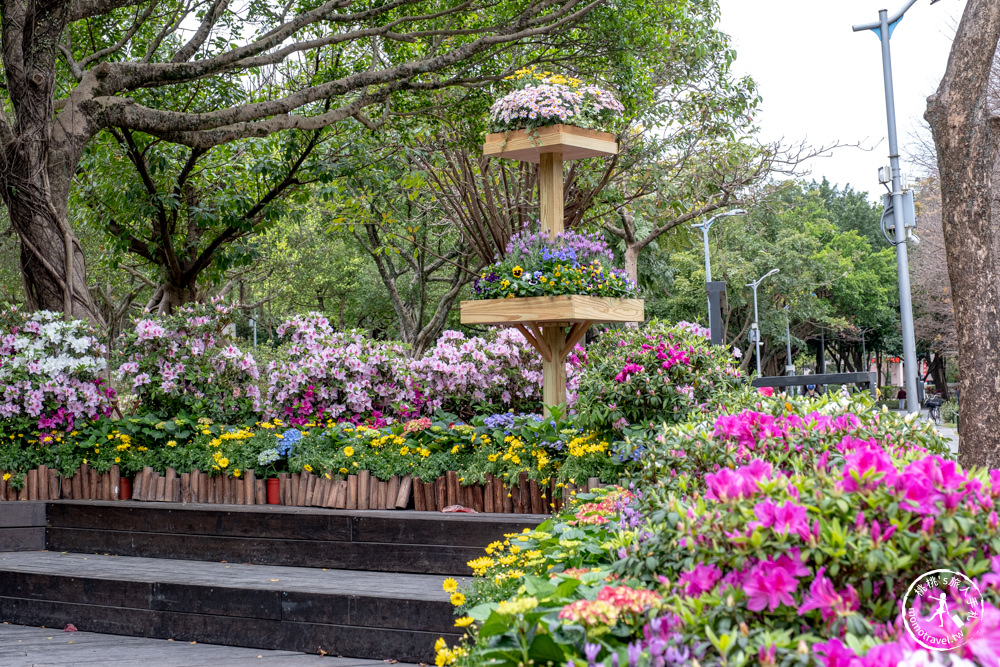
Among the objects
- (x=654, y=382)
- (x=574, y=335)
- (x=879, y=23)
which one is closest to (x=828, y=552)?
(x=654, y=382)

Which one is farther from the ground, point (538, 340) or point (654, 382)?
point (538, 340)

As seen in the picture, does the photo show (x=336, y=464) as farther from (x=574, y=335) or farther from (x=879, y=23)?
(x=879, y=23)

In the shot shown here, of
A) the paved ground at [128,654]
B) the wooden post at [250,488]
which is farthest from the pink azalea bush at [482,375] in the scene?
the paved ground at [128,654]

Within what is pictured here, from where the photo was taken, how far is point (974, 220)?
16.4ft

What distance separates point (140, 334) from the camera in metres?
6.94

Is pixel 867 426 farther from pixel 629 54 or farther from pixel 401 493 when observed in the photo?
pixel 629 54

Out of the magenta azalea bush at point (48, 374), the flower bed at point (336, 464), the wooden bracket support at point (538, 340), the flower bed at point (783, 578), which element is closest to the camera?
the flower bed at point (783, 578)

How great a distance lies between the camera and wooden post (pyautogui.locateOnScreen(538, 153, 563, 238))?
6812mm

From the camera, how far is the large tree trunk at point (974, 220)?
4922 mm

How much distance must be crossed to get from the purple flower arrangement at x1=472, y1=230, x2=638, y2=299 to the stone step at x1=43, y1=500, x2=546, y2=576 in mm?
1711

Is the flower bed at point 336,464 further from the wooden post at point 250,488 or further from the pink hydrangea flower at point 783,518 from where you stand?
the pink hydrangea flower at point 783,518

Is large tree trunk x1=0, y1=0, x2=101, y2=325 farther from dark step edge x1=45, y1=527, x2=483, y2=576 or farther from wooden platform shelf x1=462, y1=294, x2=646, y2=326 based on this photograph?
wooden platform shelf x1=462, y1=294, x2=646, y2=326

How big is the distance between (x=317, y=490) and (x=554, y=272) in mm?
2379

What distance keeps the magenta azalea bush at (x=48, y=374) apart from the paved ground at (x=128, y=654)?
229cm
